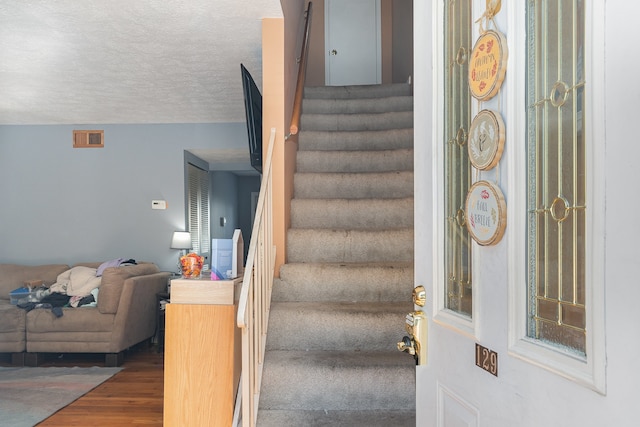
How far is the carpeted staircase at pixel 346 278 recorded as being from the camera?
102 inches

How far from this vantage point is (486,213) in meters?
1.00

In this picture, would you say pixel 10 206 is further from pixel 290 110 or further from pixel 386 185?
pixel 386 185

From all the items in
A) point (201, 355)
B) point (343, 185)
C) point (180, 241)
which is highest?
point (343, 185)

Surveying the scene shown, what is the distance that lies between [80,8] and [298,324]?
2.31m

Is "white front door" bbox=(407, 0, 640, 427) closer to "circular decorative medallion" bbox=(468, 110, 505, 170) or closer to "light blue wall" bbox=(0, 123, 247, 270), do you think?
"circular decorative medallion" bbox=(468, 110, 505, 170)

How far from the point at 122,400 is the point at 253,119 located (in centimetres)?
220

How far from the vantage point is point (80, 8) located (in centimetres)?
316

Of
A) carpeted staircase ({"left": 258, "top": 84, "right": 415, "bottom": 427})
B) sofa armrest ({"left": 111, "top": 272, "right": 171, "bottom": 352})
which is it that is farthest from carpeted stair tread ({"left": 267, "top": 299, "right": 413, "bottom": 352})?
sofa armrest ({"left": 111, "top": 272, "right": 171, "bottom": 352})

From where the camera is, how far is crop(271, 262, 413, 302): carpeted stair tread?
3205 millimetres

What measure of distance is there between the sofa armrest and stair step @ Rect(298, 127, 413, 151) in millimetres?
2087

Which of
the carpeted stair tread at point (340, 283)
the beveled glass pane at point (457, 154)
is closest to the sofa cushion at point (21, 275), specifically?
the carpeted stair tread at point (340, 283)

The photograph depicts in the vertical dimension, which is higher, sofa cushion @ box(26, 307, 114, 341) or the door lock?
the door lock

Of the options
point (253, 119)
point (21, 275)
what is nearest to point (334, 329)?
point (253, 119)

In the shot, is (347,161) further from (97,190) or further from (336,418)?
(97,190)
